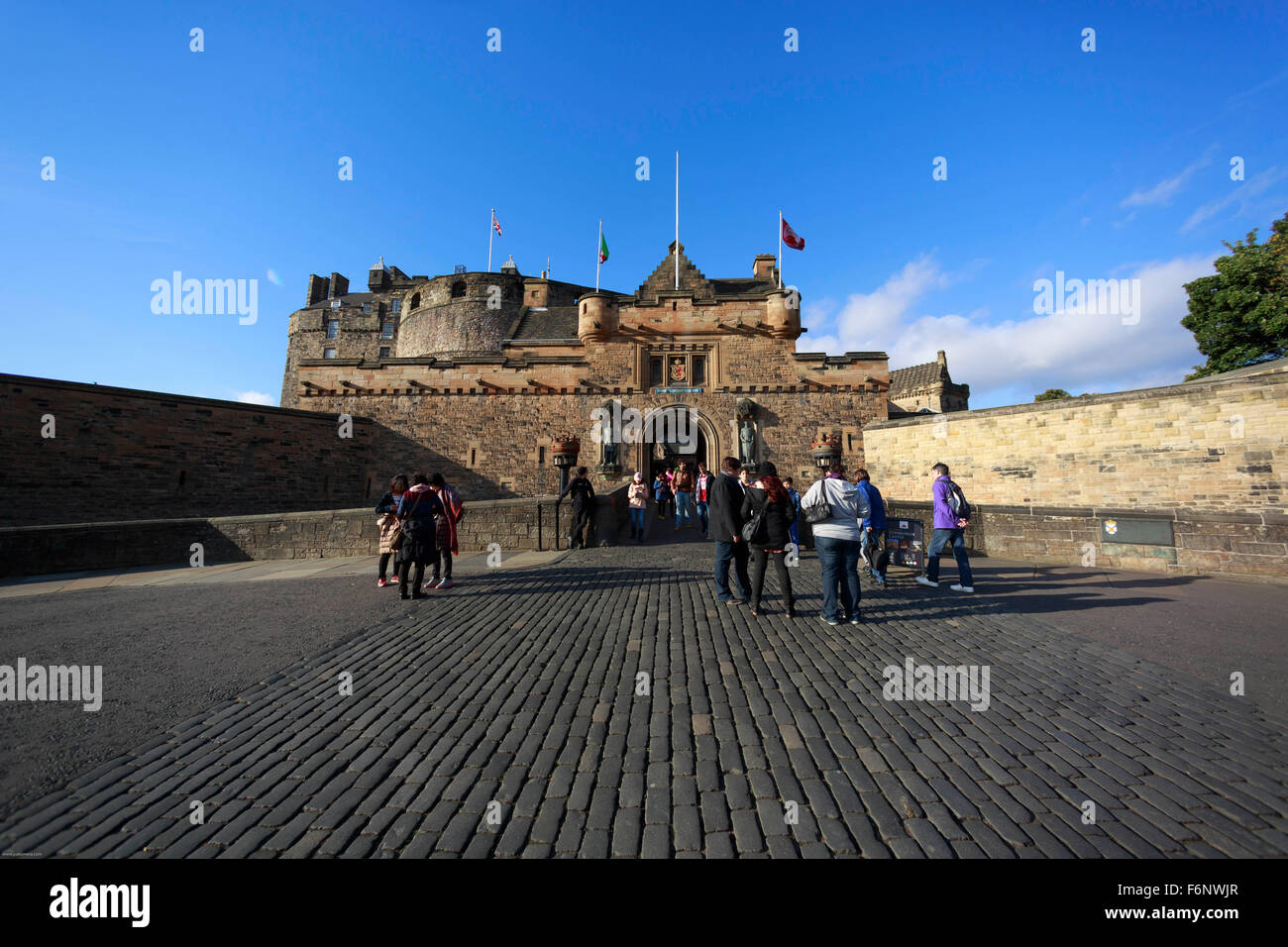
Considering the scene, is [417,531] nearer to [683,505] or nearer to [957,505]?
[957,505]

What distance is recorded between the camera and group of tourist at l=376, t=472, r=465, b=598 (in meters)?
5.95

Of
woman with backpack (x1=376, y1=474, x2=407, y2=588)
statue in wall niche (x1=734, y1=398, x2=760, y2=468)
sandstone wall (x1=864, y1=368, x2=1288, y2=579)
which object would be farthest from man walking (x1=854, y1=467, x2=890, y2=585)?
statue in wall niche (x1=734, y1=398, x2=760, y2=468)

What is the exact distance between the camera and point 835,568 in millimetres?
4918

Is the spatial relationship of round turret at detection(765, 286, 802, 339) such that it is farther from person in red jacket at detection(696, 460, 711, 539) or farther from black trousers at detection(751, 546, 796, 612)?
black trousers at detection(751, 546, 796, 612)

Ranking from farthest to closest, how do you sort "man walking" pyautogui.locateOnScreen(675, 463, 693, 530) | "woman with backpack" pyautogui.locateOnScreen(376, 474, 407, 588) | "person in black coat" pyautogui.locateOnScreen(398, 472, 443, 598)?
"man walking" pyautogui.locateOnScreen(675, 463, 693, 530) → "woman with backpack" pyautogui.locateOnScreen(376, 474, 407, 588) → "person in black coat" pyautogui.locateOnScreen(398, 472, 443, 598)

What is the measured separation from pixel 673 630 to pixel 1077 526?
25.9 feet

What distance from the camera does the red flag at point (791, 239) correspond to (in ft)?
69.1

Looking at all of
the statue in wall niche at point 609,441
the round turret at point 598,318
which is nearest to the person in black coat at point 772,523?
the statue in wall niche at point 609,441

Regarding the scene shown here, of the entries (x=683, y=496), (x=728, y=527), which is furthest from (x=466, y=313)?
(x=728, y=527)

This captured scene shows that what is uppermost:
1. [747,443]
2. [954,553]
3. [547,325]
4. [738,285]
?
[738,285]

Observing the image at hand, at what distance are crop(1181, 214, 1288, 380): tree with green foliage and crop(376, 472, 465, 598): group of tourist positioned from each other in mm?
29810

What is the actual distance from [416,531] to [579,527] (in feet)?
14.4

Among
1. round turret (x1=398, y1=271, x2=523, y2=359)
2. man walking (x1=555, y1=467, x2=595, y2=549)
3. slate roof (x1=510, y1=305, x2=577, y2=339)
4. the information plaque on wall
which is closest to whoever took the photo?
the information plaque on wall
